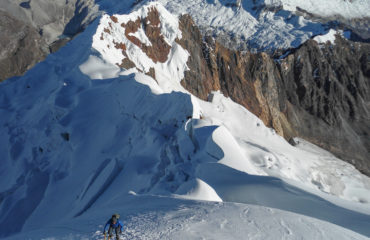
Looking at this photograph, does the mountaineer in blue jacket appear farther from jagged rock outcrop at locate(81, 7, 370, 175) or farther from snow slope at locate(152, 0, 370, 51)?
snow slope at locate(152, 0, 370, 51)

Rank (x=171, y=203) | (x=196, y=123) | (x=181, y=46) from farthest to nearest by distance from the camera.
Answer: (x=181, y=46), (x=196, y=123), (x=171, y=203)

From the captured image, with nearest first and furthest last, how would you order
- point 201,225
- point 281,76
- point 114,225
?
point 114,225 → point 201,225 → point 281,76

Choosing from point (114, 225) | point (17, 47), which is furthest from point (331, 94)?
point (17, 47)

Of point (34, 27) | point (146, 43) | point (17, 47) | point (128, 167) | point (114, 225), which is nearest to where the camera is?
point (114, 225)

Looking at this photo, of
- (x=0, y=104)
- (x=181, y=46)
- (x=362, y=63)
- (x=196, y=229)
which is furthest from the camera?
(x=362, y=63)

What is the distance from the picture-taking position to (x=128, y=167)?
19453mm

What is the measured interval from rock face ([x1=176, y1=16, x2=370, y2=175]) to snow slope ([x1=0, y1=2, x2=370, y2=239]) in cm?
1092

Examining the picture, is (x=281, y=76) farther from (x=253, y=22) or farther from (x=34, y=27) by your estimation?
(x=34, y=27)

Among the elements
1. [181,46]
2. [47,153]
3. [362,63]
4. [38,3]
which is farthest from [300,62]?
[38,3]

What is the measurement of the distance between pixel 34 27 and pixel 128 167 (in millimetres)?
91114

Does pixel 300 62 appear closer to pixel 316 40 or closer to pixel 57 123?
pixel 316 40

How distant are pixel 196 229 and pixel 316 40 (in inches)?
2373

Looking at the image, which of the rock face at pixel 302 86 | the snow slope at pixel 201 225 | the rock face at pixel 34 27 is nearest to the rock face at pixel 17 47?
the rock face at pixel 34 27

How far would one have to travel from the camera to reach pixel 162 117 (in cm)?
2169
